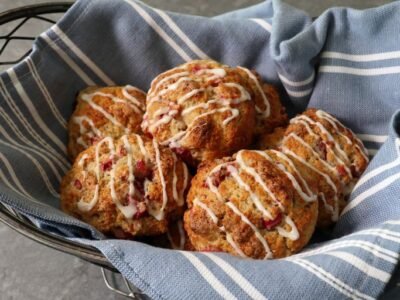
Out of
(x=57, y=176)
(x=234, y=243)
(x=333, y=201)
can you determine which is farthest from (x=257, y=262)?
(x=57, y=176)

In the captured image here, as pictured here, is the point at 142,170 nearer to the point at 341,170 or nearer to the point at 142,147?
the point at 142,147

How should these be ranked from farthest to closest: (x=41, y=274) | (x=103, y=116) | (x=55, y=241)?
(x=41, y=274)
(x=103, y=116)
(x=55, y=241)

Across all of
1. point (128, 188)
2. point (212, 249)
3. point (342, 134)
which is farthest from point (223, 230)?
point (342, 134)

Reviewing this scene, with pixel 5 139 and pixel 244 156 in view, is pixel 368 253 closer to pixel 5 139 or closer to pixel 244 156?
pixel 244 156

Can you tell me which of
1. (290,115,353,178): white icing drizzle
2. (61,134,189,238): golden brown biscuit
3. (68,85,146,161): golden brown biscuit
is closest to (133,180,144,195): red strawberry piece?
(61,134,189,238): golden brown biscuit

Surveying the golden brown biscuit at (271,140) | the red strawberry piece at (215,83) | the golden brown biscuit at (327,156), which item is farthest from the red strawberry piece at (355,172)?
the red strawberry piece at (215,83)

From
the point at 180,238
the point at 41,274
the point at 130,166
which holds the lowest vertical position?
the point at 41,274

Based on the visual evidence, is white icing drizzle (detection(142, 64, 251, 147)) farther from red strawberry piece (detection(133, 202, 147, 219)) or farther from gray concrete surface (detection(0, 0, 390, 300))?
gray concrete surface (detection(0, 0, 390, 300))
